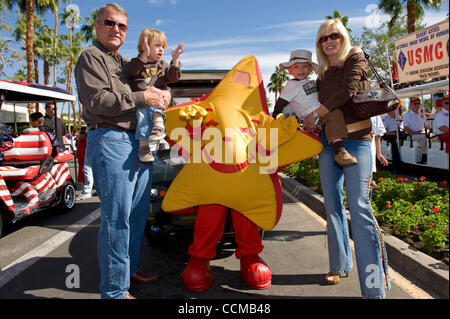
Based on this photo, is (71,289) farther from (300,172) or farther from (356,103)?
(300,172)

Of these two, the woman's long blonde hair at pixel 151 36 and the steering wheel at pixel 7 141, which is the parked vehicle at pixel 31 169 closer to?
the steering wheel at pixel 7 141

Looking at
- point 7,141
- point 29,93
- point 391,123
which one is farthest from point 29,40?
point 391,123

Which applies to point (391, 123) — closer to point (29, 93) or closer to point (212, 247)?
point (212, 247)

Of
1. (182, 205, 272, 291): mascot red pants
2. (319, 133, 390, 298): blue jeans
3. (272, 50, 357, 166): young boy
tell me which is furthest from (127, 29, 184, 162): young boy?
(319, 133, 390, 298): blue jeans

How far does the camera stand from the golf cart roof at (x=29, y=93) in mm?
4777

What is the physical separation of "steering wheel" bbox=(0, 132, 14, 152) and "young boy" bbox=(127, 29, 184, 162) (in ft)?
10.3

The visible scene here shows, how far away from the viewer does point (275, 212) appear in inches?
112

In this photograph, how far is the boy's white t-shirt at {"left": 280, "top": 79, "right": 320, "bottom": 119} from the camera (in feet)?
9.26

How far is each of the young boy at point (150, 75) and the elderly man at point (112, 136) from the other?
83 millimetres

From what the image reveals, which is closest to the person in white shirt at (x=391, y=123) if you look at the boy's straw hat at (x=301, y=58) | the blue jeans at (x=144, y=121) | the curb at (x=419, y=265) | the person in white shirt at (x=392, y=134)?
the person in white shirt at (x=392, y=134)

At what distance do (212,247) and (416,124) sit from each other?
7.97 meters

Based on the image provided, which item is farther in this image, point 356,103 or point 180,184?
point 180,184

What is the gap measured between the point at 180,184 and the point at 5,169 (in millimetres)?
3302
